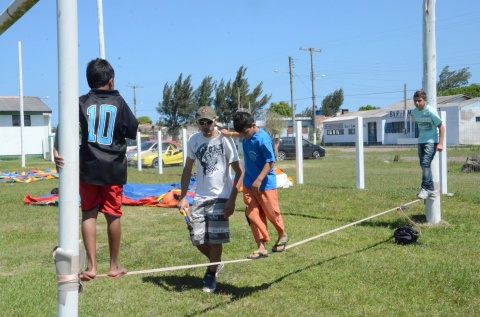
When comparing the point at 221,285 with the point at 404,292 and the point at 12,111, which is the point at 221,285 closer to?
the point at 404,292

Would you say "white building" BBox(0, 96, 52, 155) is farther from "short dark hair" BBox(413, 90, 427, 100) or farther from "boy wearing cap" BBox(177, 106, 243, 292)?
"boy wearing cap" BBox(177, 106, 243, 292)

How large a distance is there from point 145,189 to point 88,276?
9389 mm

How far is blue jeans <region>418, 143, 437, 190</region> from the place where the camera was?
8.43 meters

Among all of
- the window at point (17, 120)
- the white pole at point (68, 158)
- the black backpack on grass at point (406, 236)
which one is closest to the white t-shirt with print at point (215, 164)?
the white pole at point (68, 158)

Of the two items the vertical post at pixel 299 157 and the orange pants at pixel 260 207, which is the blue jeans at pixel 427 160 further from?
the vertical post at pixel 299 157

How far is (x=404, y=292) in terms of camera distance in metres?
5.37

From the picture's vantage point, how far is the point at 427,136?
8.54 meters

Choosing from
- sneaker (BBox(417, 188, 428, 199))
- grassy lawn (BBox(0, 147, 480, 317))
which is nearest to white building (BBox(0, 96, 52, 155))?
grassy lawn (BBox(0, 147, 480, 317))

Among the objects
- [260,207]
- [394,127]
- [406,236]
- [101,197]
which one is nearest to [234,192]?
[260,207]

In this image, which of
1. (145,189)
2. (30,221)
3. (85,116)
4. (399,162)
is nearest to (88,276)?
(85,116)

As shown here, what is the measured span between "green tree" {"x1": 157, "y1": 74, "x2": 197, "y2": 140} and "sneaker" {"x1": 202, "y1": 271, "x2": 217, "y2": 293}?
65370 mm

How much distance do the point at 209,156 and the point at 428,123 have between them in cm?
420

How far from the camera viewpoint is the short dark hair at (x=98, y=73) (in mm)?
4656

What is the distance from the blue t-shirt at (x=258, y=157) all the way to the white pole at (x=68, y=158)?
3.15 m
